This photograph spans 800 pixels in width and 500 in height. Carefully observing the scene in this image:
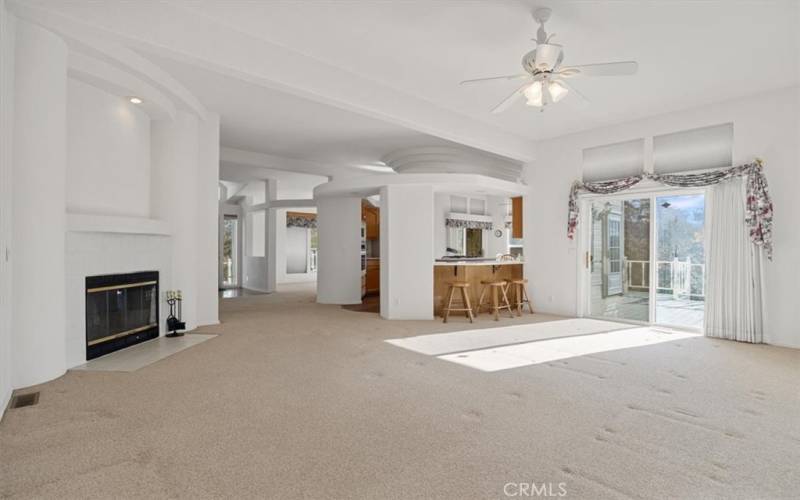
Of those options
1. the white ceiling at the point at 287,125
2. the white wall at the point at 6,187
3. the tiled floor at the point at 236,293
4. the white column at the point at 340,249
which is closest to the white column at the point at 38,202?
the white wall at the point at 6,187

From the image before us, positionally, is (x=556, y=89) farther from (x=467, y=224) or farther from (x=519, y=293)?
(x=467, y=224)

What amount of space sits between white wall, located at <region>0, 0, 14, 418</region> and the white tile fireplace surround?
2.38ft

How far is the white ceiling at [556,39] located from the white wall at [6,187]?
4.61 ft

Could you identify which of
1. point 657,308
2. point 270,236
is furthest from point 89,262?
point 657,308

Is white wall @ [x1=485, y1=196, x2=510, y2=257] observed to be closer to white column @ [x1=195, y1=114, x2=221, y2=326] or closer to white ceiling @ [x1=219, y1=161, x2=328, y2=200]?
white ceiling @ [x1=219, y1=161, x2=328, y2=200]

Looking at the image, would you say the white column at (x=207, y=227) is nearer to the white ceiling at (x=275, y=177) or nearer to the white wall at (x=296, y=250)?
the white ceiling at (x=275, y=177)

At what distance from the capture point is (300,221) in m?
14.4

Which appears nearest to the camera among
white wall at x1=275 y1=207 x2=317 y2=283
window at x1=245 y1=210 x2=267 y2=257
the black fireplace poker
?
the black fireplace poker

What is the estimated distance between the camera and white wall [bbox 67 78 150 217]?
402 cm

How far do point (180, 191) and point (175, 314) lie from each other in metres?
1.63

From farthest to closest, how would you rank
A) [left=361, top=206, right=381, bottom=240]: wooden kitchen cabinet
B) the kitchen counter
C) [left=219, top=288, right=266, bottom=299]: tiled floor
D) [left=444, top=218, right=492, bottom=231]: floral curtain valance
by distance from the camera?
[left=361, top=206, right=381, bottom=240]: wooden kitchen cabinet → [left=219, top=288, right=266, bottom=299]: tiled floor → [left=444, top=218, right=492, bottom=231]: floral curtain valance → the kitchen counter

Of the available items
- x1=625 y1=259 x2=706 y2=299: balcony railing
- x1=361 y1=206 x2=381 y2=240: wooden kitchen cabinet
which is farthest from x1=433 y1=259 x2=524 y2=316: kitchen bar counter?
x1=361 y1=206 x2=381 y2=240: wooden kitchen cabinet

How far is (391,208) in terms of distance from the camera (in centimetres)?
687

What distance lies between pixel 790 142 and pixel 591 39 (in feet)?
10.4
